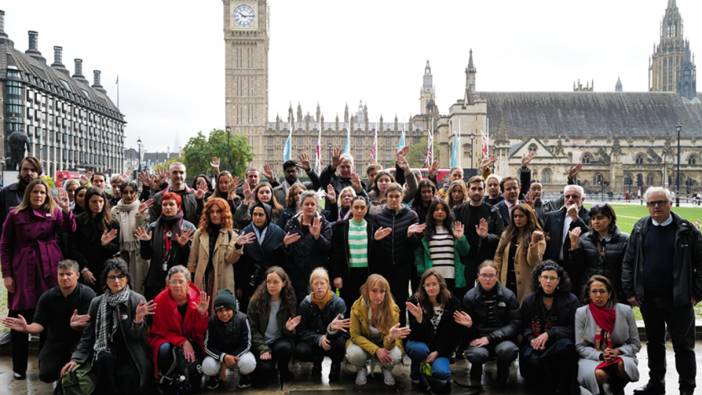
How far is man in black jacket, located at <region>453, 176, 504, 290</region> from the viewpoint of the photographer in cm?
668

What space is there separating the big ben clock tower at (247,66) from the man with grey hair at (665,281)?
83.2m

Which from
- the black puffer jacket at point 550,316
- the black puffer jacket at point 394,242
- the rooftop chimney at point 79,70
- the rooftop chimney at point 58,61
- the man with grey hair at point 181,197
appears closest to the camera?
the black puffer jacket at point 550,316

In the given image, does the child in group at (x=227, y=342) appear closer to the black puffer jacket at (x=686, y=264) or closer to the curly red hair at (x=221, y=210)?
the curly red hair at (x=221, y=210)

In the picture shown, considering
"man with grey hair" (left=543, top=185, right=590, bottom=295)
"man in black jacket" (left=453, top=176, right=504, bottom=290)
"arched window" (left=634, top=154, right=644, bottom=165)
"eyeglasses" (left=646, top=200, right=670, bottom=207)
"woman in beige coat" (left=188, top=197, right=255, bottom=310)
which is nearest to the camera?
"eyeglasses" (left=646, top=200, right=670, bottom=207)

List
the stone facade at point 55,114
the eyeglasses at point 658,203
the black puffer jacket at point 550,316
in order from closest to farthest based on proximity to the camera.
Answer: the eyeglasses at point 658,203 < the black puffer jacket at point 550,316 < the stone facade at point 55,114

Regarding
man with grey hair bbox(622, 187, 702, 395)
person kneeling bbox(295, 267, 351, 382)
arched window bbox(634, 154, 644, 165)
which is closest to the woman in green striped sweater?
person kneeling bbox(295, 267, 351, 382)

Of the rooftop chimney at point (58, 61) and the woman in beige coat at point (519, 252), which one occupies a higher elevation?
the rooftop chimney at point (58, 61)

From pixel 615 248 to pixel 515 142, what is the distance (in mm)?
65611

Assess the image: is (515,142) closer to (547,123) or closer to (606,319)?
(547,123)

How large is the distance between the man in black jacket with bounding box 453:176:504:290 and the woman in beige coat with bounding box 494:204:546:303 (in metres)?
0.26

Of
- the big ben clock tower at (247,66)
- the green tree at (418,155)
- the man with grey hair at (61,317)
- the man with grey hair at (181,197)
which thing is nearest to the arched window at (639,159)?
the green tree at (418,155)

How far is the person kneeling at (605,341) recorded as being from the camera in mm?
5195

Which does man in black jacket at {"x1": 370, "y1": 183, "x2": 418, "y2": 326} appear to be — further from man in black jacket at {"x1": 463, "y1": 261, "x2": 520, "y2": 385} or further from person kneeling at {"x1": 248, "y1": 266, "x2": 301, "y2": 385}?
person kneeling at {"x1": 248, "y1": 266, "x2": 301, "y2": 385}

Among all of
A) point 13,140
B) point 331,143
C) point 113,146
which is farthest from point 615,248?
point 113,146
